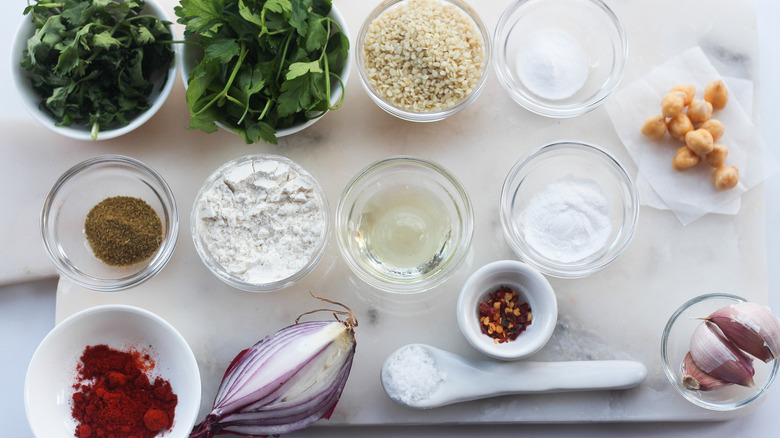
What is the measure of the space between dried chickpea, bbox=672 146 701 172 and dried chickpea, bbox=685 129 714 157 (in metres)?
0.02

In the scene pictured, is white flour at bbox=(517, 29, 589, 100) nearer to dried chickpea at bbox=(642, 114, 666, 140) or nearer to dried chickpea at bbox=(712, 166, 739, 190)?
dried chickpea at bbox=(642, 114, 666, 140)

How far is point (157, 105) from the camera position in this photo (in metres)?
1.56

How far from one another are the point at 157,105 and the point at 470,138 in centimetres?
85

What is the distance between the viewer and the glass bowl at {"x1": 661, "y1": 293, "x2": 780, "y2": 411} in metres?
1.52

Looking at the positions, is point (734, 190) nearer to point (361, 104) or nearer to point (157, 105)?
point (361, 104)

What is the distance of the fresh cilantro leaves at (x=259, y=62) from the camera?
1443 mm

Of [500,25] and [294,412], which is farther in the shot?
[500,25]

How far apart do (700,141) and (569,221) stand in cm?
41

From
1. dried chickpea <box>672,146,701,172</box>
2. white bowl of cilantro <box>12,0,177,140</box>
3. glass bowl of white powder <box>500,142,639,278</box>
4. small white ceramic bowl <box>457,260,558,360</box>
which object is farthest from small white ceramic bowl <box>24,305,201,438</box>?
dried chickpea <box>672,146,701,172</box>

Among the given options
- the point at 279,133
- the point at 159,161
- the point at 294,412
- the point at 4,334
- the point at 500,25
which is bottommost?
the point at 4,334

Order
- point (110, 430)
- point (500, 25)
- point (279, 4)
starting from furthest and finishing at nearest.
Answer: point (500, 25)
point (110, 430)
point (279, 4)

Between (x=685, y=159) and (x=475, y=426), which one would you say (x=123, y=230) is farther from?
(x=685, y=159)

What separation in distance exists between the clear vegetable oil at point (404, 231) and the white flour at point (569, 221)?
24 centimetres

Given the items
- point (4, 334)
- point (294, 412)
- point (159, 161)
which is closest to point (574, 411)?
point (294, 412)
